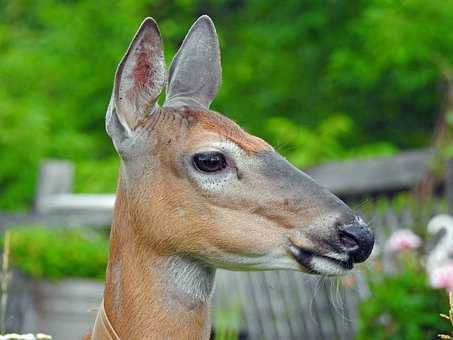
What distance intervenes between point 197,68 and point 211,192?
2.15 feet

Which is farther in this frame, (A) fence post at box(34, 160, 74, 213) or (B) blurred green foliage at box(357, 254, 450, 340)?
(A) fence post at box(34, 160, 74, 213)

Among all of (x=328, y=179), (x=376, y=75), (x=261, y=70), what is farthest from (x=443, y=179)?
(x=261, y=70)

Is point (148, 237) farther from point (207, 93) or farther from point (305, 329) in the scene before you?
point (305, 329)

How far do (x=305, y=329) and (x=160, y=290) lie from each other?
6.15 metres

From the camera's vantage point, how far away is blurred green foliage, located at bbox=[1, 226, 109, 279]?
9.91 metres

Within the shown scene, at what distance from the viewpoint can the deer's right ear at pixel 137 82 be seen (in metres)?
4.06

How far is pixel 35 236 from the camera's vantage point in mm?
9969

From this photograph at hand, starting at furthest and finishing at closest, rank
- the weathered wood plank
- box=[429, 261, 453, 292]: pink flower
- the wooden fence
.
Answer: the weathered wood plank, the wooden fence, box=[429, 261, 453, 292]: pink flower

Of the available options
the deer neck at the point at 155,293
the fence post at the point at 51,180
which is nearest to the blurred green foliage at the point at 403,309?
the fence post at the point at 51,180

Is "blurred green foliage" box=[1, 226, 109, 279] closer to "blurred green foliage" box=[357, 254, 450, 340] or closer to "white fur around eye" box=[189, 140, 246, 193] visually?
"blurred green foliage" box=[357, 254, 450, 340]

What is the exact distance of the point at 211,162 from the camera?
4023 millimetres

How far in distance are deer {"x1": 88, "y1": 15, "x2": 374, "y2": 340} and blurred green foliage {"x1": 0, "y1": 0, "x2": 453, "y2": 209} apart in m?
8.31

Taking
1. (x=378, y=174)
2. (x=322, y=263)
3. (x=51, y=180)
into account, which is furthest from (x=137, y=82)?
(x=51, y=180)

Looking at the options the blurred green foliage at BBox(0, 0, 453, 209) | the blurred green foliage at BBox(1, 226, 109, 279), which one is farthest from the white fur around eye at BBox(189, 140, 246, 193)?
the blurred green foliage at BBox(0, 0, 453, 209)
